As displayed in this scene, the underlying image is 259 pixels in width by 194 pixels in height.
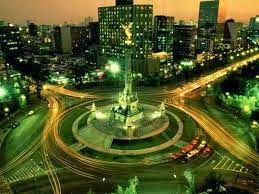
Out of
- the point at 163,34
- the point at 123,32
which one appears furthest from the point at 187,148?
the point at 163,34

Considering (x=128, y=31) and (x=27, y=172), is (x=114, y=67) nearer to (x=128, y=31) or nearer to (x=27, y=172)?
(x=128, y=31)

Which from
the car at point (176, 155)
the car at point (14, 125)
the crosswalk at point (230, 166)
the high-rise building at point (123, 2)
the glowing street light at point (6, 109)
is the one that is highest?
the high-rise building at point (123, 2)

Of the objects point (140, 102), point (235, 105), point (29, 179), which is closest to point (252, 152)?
point (235, 105)

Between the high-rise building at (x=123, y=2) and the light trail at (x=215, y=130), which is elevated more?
the high-rise building at (x=123, y=2)

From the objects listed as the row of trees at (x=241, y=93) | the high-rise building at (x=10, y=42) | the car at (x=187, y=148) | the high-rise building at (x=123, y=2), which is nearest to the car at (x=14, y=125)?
the car at (x=187, y=148)

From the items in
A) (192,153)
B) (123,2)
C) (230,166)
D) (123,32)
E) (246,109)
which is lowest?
(230,166)

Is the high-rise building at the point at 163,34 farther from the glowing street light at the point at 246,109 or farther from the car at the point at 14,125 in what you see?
the car at the point at 14,125
